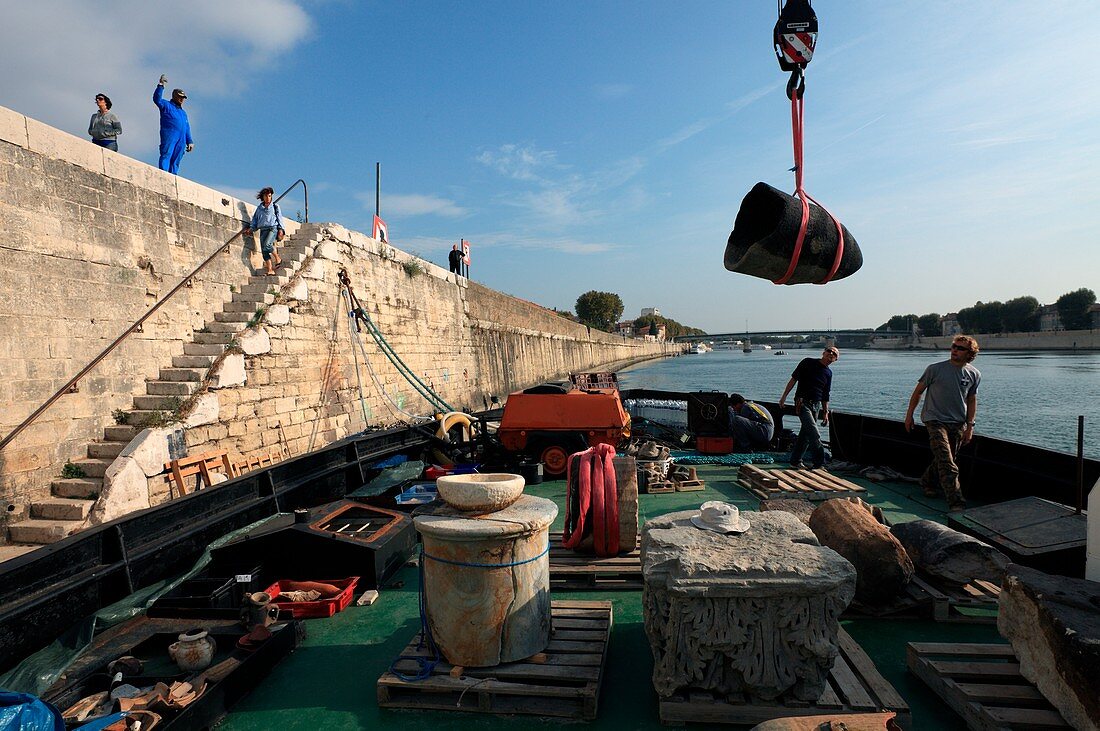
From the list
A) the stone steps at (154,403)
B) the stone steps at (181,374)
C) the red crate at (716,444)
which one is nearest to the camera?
the stone steps at (154,403)

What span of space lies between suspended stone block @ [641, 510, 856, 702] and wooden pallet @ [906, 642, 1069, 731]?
65cm

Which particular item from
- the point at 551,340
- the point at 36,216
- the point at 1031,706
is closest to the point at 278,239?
the point at 36,216

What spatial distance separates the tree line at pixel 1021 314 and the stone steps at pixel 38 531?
356 feet

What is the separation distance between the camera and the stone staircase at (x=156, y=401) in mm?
5754

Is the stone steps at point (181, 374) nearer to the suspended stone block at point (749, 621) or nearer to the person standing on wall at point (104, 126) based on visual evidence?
the person standing on wall at point (104, 126)

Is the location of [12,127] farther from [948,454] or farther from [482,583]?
[948,454]

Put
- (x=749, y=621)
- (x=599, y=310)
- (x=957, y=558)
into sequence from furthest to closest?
(x=599, y=310), (x=957, y=558), (x=749, y=621)

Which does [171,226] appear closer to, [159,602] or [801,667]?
[159,602]

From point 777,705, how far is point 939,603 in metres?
1.76

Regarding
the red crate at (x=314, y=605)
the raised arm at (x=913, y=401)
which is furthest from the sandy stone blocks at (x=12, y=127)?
the raised arm at (x=913, y=401)

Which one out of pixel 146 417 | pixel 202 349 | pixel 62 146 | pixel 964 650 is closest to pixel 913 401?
pixel 964 650

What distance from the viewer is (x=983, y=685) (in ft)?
8.63

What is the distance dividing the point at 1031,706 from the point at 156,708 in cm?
387

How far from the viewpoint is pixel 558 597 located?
4059mm
